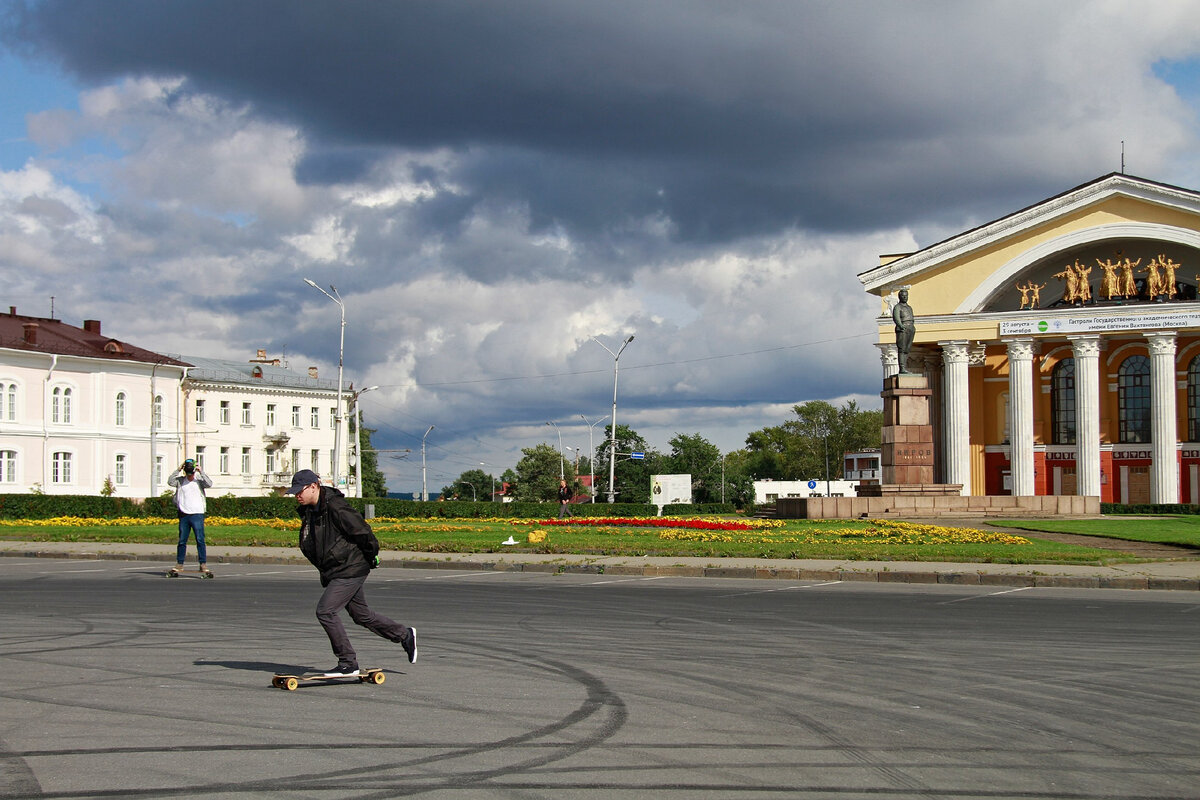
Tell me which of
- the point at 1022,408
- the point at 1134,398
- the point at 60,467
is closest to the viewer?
the point at 1022,408

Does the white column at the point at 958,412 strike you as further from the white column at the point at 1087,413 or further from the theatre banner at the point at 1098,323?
the white column at the point at 1087,413

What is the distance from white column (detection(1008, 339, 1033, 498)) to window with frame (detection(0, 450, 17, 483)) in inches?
2116

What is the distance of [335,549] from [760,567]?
13.3 meters

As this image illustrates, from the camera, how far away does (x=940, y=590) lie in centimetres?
1861

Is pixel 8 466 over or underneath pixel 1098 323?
underneath

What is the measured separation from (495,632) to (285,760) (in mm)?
5946

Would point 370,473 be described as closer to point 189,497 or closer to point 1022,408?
point 1022,408

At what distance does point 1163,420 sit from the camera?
56.5 m

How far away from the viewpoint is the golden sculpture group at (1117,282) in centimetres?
5666

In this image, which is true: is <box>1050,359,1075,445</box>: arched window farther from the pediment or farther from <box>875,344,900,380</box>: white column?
<box>875,344,900,380</box>: white column

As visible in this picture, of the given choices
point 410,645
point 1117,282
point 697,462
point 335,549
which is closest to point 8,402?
point 1117,282

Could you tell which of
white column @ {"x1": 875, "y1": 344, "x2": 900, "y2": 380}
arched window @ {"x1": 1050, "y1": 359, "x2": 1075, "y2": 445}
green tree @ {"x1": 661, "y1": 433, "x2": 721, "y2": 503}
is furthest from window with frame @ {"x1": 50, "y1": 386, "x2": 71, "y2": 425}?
green tree @ {"x1": 661, "y1": 433, "x2": 721, "y2": 503}

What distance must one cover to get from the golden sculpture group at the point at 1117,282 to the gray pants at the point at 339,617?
54.7 meters

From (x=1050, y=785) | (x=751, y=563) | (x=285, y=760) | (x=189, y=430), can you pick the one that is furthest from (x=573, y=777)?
(x=189, y=430)
